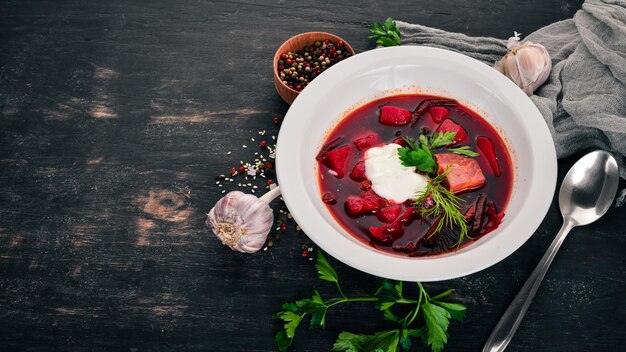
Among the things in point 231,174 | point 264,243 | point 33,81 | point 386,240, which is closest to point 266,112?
point 231,174

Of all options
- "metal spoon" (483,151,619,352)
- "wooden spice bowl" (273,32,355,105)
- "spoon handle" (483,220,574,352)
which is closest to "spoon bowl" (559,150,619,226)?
"metal spoon" (483,151,619,352)

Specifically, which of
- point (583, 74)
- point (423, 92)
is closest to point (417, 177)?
point (423, 92)

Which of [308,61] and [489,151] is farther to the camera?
[308,61]

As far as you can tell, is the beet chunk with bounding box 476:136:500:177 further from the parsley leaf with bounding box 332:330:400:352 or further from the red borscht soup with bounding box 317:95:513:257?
the parsley leaf with bounding box 332:330:400:352

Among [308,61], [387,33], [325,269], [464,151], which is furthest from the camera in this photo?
[387,33]

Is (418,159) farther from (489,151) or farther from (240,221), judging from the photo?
(240,221)

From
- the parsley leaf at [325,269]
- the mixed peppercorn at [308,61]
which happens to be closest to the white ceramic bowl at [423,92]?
the parsley leaf at [325,269]

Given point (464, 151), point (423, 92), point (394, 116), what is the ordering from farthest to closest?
point (423, 92), point (394, 116), point (464, 151)
